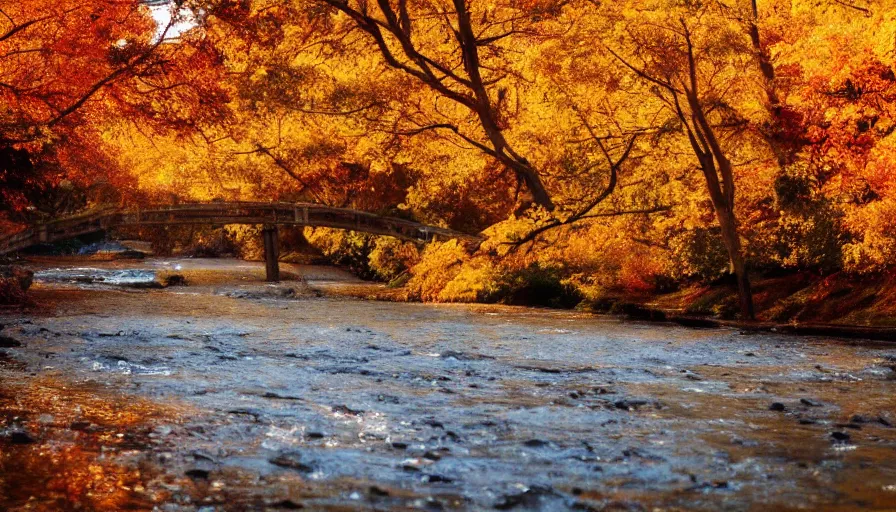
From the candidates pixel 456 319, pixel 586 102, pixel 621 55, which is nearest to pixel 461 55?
pixel 586 102

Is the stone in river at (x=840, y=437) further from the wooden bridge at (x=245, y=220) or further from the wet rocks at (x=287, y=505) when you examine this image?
the wooden bridge at (x=245, y=220)

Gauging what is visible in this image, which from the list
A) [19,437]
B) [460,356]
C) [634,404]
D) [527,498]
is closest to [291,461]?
[527,498]

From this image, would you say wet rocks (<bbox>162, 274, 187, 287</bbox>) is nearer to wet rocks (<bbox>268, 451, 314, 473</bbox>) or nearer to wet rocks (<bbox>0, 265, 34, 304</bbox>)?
wet rocks (<bbox>0, 265, 34, 304</bbox>)

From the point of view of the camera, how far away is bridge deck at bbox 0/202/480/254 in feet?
88.7

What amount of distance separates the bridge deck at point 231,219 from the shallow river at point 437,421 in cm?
1381

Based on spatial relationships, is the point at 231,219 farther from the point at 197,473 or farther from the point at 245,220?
the point at 197,473

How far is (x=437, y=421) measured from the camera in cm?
682

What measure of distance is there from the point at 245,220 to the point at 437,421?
77.9 ft

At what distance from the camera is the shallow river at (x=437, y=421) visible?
4.98m

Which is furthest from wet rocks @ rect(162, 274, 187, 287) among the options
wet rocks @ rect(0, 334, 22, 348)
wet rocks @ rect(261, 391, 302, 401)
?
wet rocks @ rect(261, 391, 302, 401)

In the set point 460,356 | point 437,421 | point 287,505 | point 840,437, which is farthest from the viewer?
point 460,356

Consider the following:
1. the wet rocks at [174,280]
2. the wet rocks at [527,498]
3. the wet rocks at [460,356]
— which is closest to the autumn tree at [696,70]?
the wet rocks at [460,356]

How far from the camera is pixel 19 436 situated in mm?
5984

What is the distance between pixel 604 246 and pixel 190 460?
1534 cm
